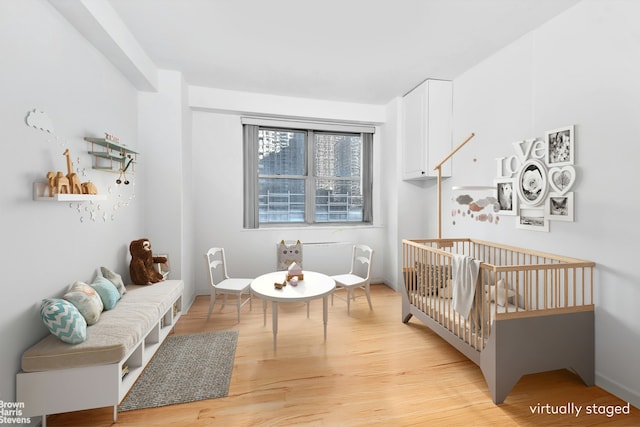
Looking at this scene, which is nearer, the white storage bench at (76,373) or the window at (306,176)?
the white storage bench at (76,373)

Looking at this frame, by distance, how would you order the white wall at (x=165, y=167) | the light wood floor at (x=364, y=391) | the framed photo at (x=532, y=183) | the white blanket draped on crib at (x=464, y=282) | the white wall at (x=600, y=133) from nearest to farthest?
the light wood floor at (x=364, y=391) < the white wall at (x=600, y=133) < the white blanket draped on crib at (x=464, y=282) < the framed photo at (x=532, y=183) < the white wall at (x=165, y=167)

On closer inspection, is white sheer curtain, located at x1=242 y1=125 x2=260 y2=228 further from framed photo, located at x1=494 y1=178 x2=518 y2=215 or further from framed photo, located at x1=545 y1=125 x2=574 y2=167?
framed photo, located at x1=545 y1=125 x2=574 y2=167

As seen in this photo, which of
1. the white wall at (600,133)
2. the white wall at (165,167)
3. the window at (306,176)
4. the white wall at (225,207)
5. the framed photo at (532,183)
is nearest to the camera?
the white wall at (600,133)

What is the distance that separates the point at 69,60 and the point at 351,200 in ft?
10.7

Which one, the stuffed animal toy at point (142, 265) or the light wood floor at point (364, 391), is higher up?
the stuffed animal toy at point (142, 265)

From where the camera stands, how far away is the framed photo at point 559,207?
197 cm

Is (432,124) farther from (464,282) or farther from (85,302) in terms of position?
(85,302)

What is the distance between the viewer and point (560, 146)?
79.9 inches

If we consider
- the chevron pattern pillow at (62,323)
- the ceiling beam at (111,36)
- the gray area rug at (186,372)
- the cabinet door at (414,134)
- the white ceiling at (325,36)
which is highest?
the white ceiling at (325,36)

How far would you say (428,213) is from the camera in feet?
12.2

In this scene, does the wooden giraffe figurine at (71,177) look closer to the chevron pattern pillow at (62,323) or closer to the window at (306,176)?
the chevron pattern pillow at (62,323)

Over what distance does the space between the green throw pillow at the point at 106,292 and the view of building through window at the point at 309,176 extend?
207cm

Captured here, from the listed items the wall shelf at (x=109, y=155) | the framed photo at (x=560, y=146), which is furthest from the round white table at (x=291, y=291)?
the framed photo at (x=560, y=146)

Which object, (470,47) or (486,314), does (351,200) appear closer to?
(470,47)
